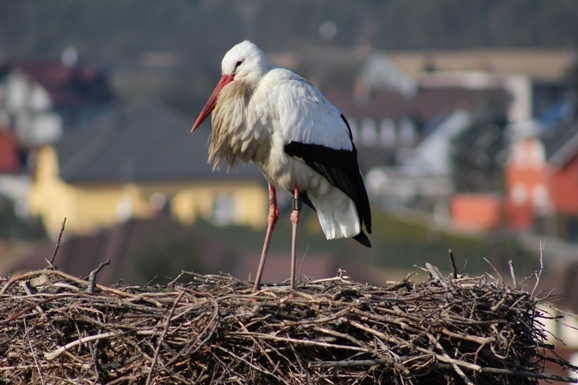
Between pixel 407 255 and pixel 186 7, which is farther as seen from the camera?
pixel 186 7

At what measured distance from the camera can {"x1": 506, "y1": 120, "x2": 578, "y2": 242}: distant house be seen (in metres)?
33.3

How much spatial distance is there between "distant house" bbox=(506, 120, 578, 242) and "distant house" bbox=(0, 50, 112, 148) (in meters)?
30.1

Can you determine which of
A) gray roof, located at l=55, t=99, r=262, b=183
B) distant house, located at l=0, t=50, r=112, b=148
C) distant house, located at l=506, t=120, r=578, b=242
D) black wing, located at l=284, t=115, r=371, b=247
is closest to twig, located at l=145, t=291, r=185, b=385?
black wing, located at l=284, t=115, r=371, b=247

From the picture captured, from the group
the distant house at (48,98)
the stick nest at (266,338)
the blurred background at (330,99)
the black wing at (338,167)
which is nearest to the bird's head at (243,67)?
the black wing at (338,167)

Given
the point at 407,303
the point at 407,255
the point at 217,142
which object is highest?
the point at 217,142

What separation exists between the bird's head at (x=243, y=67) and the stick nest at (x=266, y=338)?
1.23m

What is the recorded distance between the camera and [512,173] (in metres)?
39.2

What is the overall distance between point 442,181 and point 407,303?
157 ft

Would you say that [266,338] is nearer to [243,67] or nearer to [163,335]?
[163,335]

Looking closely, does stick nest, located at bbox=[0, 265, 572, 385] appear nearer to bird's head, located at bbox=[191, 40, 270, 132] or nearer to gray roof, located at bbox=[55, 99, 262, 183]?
bird's head, located at bbox=[191, 40, 270, 132]

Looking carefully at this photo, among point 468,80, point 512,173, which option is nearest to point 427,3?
point 468,80

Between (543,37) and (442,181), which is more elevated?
(543,37)

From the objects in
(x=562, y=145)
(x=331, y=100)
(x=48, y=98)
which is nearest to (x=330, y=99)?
(x=331, y=100)

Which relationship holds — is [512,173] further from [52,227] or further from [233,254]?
[233,254]
